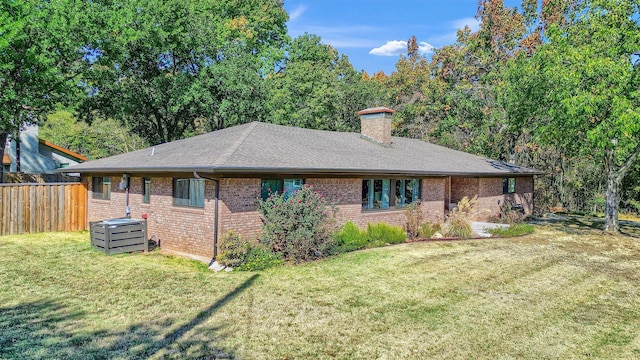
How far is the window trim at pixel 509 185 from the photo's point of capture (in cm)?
2078

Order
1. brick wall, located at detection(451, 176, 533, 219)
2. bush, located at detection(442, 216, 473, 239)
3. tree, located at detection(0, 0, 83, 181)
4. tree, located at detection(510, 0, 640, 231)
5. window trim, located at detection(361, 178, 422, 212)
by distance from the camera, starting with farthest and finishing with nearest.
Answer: brick wall, located at detection(451, 176, 533, 219), tree, located at detection(0, 0, 83, 181), bush, located at detection(442, 216, 473, 239), tree, located at detection(510, 0, 640, 231), window trim, located at detection(361, 178, 422, 212)

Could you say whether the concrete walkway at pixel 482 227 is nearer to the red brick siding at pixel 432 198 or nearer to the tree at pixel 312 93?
the red brick siding at pixel 432 198

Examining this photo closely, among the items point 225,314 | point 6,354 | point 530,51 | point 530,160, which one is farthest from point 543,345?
point 530,51

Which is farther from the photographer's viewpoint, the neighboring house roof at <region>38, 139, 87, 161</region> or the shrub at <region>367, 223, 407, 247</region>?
the neighboring house roof at <region>38, 139, 87, 161</region>

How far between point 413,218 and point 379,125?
17.7 feet

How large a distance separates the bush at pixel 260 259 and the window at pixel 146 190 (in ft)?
14.7

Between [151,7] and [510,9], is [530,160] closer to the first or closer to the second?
[510,9]

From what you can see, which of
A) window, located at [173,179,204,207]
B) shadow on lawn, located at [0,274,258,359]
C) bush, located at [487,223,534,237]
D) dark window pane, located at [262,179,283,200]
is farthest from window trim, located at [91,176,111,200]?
bush, located at [487,223,534,237]

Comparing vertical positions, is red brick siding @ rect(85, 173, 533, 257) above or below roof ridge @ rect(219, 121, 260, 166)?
below

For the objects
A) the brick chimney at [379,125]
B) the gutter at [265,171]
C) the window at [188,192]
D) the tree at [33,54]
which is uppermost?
the tree at [33,54]

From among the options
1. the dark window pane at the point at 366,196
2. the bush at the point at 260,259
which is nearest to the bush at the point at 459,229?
the dark window pane at the point at 366,196

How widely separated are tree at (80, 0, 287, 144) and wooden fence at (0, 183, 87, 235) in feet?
22.9

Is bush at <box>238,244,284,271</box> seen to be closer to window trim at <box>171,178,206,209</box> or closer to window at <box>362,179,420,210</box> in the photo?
window trim at <box>171,178,206,209</box>

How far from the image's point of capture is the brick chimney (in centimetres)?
1766
